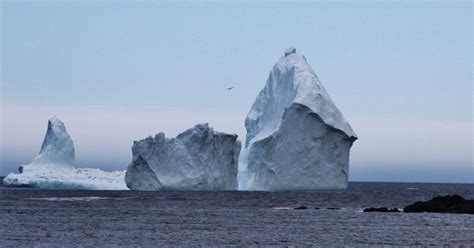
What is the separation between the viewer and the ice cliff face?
5356cm

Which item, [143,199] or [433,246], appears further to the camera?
[143,199]

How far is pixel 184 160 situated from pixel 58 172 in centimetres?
1867

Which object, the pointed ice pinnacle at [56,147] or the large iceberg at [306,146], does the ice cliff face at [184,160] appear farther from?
the pointed ice pinnacle at [56,147]

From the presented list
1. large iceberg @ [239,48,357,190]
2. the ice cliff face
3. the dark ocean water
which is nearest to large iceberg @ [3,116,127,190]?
the ice cliff face

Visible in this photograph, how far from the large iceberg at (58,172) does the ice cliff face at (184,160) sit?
12.6 metres

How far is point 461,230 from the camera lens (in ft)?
92.5

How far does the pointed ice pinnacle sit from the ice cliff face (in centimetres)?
1552

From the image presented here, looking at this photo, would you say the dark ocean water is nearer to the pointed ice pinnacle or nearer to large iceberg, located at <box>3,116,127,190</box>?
large iceberg, located at <box>3,116,127,190</box>

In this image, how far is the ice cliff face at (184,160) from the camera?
53.6m

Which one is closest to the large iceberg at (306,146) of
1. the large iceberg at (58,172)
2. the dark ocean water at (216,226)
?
the dark ocean water at (216,226)

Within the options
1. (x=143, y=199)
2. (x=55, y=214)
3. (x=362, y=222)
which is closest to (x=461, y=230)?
(x=362, y=222)

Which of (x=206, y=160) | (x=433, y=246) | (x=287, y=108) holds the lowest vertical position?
(x=433, y=246)

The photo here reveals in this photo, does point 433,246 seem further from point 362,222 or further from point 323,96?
point 323,96

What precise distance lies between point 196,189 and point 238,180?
8.25 metres
